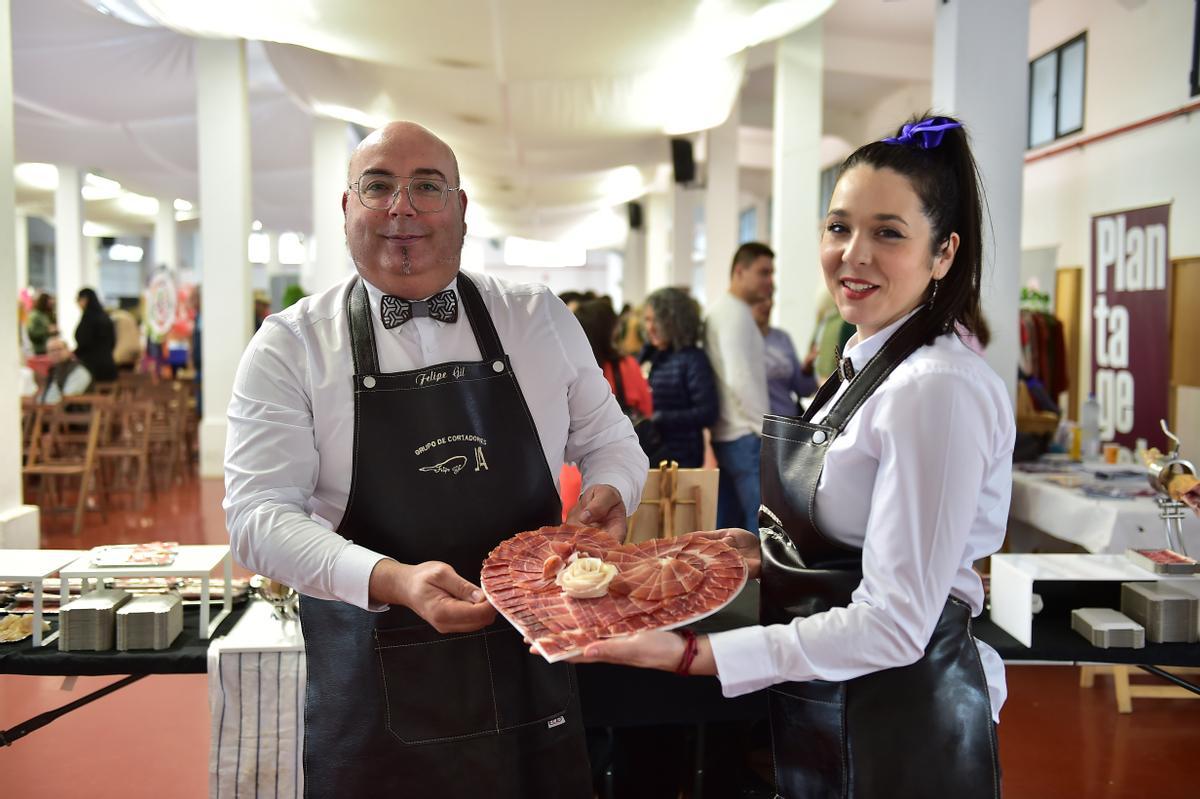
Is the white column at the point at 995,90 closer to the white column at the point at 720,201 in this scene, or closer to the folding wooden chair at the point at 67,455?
the folding wooden chair at the point at 67,455

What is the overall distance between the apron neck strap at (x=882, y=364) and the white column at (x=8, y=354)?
179 inches

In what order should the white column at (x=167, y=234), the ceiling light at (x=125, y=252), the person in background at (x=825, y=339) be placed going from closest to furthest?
the person in background at (x=825, y=339) → the white column at (x=167, y=234) → the ceiling light at (x=125, y=252)

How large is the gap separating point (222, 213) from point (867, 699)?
8452mm

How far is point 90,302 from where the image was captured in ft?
30.0

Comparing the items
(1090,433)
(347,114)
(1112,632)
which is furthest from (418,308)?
(347,114)

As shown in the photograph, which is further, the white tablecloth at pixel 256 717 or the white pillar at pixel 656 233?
the white pillar at pixel 656 233

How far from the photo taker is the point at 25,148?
1432 centimetres

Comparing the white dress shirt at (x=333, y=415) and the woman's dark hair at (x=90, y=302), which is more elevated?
the woman's dark hair at (x=90, y=302)

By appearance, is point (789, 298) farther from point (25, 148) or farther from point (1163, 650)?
point (25, 148)

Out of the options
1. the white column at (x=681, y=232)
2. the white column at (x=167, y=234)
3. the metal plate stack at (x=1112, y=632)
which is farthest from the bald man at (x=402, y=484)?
the white column at (x=167, y=234)

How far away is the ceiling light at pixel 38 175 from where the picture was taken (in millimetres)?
17688

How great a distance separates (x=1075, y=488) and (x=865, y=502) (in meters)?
3.35

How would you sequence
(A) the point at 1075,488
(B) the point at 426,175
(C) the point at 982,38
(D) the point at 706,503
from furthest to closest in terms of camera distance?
(C) the point at 982,38 < (A) the point at 1075,488 < (D) the point at 706,503 < (B) the point at 426,175

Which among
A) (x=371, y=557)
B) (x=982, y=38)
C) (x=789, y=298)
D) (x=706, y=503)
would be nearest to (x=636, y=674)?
(x=706, y=503)
